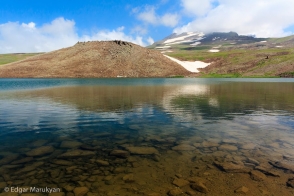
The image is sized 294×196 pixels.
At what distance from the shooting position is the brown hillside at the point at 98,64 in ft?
429

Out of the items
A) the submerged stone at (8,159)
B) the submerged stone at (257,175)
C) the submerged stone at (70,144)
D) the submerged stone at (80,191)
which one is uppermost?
the submerged stone at (8,159)

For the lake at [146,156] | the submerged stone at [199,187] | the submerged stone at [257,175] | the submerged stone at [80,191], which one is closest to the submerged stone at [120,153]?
the lake at [146,156]

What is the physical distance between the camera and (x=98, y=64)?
13800 centimetres

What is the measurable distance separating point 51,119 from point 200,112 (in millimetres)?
15594

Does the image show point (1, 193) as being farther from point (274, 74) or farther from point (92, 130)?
point (274, 74)

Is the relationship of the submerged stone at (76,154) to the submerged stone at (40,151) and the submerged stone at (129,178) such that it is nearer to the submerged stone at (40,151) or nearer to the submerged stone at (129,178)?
the submerged stone at (40,151)

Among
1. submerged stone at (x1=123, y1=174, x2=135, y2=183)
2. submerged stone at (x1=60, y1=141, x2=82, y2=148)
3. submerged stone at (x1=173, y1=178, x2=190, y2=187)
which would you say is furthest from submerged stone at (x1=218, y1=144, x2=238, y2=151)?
submerged stone at (x1=60, y1=141, x2=82, y2=148)

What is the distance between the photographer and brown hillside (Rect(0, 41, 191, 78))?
131 m

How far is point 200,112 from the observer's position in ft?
83.1

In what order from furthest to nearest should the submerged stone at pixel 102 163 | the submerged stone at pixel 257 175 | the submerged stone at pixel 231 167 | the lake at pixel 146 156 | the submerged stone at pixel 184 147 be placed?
1. the submerged stone at pixel 184 147
2. the submerged stone at pixel 102 163
3. the submerged stone at pixel 231 167
4. the submerged stone at pixel 257 175
5. the lake at pixel 146 156

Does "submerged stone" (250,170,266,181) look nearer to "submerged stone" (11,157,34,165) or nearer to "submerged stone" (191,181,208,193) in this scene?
"submerged stone" (191,181,208,193)

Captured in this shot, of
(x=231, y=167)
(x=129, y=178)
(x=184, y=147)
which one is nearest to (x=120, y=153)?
(x=129, y=178)

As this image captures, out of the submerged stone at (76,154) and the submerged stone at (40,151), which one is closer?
the submerged stone at (76,154)

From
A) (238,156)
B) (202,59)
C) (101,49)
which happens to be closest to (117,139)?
(238,156)
